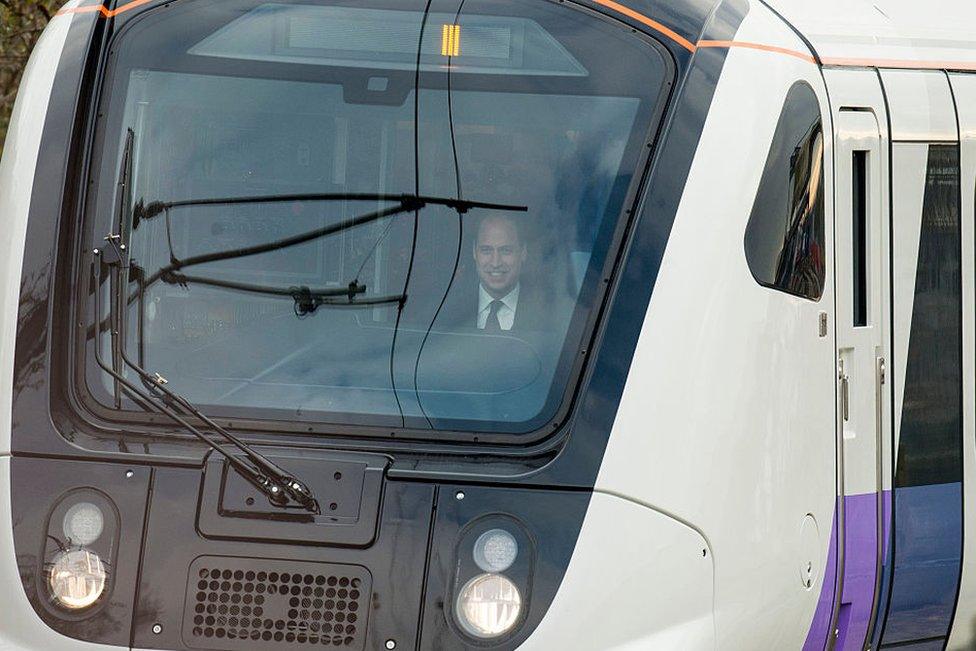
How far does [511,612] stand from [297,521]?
660mm

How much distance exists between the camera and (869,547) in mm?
6211

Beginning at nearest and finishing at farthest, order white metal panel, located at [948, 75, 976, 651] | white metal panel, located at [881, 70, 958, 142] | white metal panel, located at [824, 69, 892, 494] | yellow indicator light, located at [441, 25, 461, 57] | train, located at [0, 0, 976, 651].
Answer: train, located at [0, 0, 976, 651] → yellow indicator light, located at [441, 25, 461, 57] → white metal panel, located at [824, 69, 892, 494] → white metal panel, located at [881, 70, 958, 142] → white metal panel, located at [948, 75, 976, 651]

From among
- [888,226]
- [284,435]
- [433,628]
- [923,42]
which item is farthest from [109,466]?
[923,42]

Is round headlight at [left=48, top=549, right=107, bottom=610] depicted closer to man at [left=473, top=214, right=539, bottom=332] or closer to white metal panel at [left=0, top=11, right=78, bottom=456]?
white metal panel at [left=0, top=11, right=78, bottom=456]

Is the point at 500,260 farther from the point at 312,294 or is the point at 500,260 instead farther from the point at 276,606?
the point at 276,606

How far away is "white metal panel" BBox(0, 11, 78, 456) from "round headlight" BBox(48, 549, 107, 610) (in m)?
0.41

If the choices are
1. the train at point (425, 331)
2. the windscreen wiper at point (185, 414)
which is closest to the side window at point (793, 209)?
the train at point (425, 331)

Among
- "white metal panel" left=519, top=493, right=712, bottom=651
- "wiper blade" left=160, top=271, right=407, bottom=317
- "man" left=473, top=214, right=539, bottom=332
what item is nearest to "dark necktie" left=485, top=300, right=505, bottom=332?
"man" left=473, top=214, right=539, bottom=332

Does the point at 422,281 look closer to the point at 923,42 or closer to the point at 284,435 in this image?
the point at 284,435

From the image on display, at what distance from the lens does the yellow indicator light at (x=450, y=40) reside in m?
5.61

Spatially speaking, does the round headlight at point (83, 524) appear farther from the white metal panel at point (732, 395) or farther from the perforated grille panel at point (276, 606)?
the white metal panel at point (732, 395)

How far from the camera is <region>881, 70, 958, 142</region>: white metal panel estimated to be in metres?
6.52

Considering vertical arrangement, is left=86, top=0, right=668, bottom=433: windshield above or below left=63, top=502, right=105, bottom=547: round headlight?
above

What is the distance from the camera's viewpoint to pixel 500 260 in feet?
17.8
